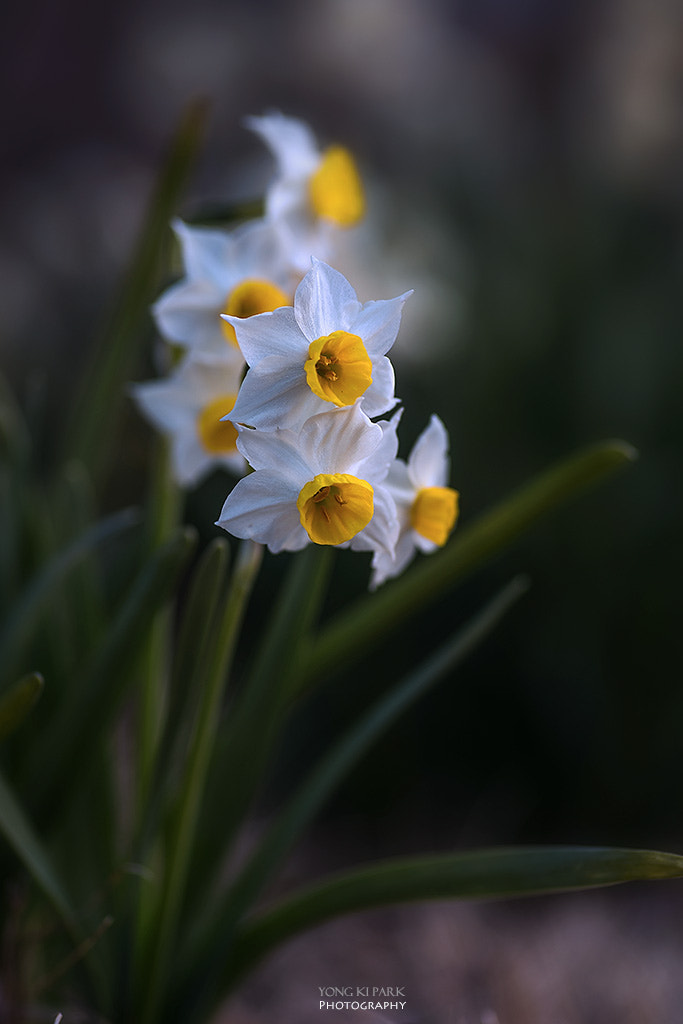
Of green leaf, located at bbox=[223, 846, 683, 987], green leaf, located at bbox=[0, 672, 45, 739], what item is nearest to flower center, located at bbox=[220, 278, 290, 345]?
green leaf, located at bbox=[0, 672, 45, 739]

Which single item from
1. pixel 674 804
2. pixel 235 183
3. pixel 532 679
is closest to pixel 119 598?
pixel 532 679

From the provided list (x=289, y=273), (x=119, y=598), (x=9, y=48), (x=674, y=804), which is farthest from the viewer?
(x=9, y=48)

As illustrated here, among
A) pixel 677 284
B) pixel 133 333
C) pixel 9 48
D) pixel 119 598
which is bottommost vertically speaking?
pixel 119 598

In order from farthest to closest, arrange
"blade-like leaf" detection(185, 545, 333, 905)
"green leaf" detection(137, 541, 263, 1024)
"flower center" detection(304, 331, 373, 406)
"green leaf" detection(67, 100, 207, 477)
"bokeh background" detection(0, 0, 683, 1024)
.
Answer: "bokeh background" detection(0, 0, 683, 1024) → "green leaf" detection(67, 100, 207, 477) → "blade-like leaf" detection(185, 545, 333, 905) → "green leaf" detection(137, 541, 263, 1024) → "flower center" detection(304, 331, 373, 406)

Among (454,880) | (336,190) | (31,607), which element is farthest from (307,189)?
(454,880)

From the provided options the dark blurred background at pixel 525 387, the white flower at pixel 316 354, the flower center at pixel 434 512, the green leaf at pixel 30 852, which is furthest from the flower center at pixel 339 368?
the dark blurred background at pixel 525 387

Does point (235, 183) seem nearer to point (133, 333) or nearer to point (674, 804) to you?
point (133, 333)

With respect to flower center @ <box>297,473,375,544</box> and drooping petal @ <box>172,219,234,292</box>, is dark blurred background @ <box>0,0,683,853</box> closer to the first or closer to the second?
drooping petal @ <box>172,219,234,292</box>
